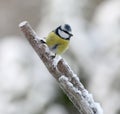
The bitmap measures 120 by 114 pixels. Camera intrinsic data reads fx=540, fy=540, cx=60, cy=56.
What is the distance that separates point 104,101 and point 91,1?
32.6 inches

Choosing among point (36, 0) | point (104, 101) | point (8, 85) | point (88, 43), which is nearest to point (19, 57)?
point (8, 85)

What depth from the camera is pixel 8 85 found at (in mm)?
2828

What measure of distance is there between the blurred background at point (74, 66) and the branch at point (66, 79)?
4.63ft

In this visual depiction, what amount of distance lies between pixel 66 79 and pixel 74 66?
163 centimetres

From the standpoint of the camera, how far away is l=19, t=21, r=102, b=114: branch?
3.30 feet

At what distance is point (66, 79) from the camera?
102 centimetres

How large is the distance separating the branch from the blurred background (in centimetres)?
141

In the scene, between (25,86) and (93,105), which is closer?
(93,105)

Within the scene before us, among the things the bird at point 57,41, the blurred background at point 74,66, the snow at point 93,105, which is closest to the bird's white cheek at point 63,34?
the bird at point 57,41

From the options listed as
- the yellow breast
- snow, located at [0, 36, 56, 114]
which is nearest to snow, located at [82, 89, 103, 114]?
the yellow breast

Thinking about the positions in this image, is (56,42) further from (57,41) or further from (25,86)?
(25,86)

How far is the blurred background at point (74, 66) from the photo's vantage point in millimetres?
2559

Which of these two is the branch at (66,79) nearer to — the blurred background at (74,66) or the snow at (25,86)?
the blurred background at (74,66)

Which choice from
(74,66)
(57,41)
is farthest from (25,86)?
(57,41)
